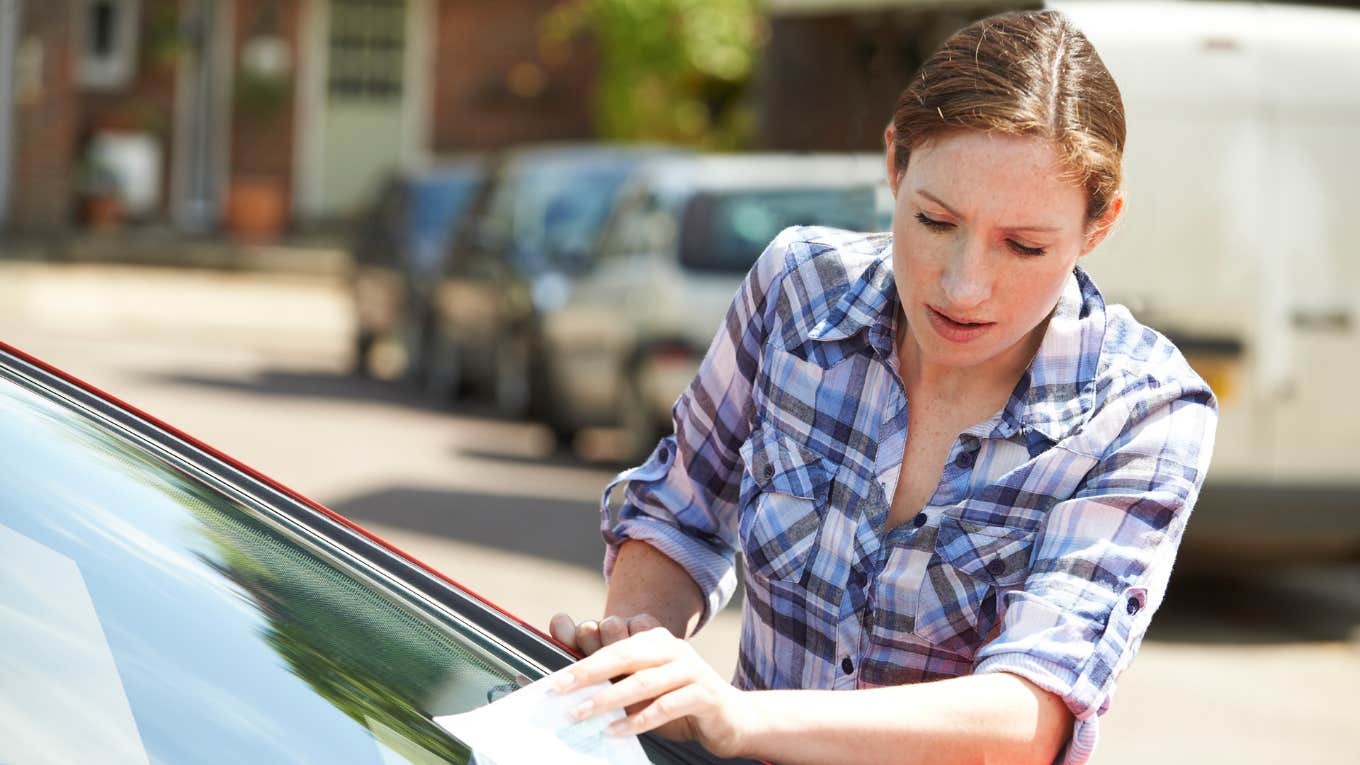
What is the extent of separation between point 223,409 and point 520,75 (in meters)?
14.1

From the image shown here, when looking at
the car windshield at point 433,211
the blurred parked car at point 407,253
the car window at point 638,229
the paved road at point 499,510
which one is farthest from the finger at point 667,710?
the car windshield at point 433,211

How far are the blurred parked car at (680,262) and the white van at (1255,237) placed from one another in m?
1.98

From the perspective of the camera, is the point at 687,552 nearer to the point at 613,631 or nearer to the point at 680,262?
the point at 613,631

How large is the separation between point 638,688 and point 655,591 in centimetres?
48

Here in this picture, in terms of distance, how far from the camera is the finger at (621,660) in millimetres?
1634

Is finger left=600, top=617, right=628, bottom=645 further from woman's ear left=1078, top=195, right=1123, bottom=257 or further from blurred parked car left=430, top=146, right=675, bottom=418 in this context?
blurred parked car left=430, top=146, right=675, bottom=418

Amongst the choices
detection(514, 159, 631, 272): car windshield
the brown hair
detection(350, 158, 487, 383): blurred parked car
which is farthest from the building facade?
the brown hair

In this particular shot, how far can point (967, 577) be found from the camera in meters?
1.89

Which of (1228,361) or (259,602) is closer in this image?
(259,602)

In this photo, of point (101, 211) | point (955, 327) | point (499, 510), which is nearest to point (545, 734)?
point (955, 327)

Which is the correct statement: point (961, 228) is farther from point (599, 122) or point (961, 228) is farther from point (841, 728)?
point (599, 122)

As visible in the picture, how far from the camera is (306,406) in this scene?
1285 centimetres

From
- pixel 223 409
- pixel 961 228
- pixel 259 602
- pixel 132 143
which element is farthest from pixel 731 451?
pixel 132 143

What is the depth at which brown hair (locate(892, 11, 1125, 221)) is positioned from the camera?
1.82 meters
